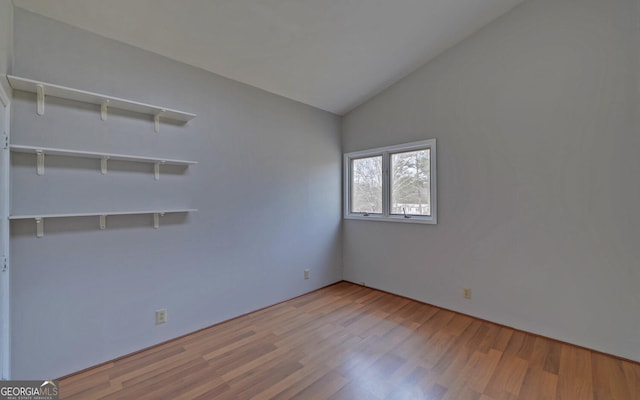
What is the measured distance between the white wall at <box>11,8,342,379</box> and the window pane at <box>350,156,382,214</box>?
1.04 meters

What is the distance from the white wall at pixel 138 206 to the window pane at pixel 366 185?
1.04m

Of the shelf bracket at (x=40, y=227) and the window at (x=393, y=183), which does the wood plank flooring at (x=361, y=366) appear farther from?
the window at (x=393, y=183)

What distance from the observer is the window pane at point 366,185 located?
3.80 metres

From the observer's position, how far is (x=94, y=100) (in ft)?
6.55

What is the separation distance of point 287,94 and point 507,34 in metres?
2.40

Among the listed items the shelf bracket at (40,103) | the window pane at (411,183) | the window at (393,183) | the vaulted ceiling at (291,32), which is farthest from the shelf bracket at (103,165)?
the window pane at (411,183)

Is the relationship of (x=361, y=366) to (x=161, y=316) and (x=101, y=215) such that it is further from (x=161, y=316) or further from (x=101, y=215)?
(x=101, y=215)

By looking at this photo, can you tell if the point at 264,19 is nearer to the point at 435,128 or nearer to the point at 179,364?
the point at 435,128

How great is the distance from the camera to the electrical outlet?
2.33 metres

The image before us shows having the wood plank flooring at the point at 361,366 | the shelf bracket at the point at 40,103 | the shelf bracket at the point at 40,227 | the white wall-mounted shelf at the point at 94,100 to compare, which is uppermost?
the white wall-mounted shelf at the point at 94,100

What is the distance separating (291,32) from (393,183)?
219 centimetres


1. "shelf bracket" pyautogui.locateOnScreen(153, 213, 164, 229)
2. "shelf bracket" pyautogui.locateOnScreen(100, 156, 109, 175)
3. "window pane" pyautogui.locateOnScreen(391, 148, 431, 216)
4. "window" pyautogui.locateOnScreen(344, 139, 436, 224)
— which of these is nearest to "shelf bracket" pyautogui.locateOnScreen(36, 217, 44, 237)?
"shelf bracket" pyautogui.locateOnScreen(100, 156, 109, 175)

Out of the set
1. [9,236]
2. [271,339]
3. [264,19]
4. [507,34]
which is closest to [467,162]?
[507,34]

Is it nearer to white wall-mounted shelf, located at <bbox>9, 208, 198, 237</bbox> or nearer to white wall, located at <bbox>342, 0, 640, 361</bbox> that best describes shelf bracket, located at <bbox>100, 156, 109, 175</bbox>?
white wall-mounted shelf, located at <bbox>9, 208, 198, 237</bbox>
